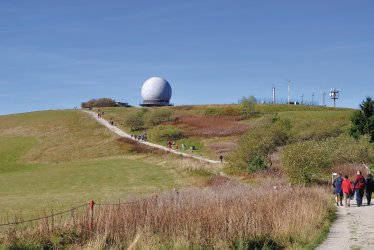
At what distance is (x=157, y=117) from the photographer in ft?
302

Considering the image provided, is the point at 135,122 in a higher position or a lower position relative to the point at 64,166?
higher

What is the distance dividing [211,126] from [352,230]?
208ft

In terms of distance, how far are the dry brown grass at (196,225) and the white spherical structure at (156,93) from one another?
360 feet

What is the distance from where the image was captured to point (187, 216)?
16.5 metres

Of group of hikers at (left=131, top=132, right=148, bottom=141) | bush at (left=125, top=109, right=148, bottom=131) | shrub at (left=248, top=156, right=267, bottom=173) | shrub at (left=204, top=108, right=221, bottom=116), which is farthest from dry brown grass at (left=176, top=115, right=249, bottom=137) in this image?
shrub at (left=248, top=156, right=267, bottom=173)

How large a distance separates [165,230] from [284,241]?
3572 millimetres

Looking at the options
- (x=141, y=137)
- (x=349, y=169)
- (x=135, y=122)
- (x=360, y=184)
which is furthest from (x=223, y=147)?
(x=360, y=184)

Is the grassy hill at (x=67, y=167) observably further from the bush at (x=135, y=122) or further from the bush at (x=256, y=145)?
the bush at (x=135, y=122)

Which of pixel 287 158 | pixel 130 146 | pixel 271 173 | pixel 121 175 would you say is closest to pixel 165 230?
pixel 287 158

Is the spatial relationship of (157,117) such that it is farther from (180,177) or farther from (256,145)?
(256,145)

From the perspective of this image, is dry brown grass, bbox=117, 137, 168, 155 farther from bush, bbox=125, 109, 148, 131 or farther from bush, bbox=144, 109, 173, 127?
bush, bbox=144, 109, 173, 127

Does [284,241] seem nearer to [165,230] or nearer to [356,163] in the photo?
[165,230]

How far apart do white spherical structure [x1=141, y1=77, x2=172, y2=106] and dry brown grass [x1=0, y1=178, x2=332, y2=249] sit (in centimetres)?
10978

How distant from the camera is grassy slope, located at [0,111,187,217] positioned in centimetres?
3547
